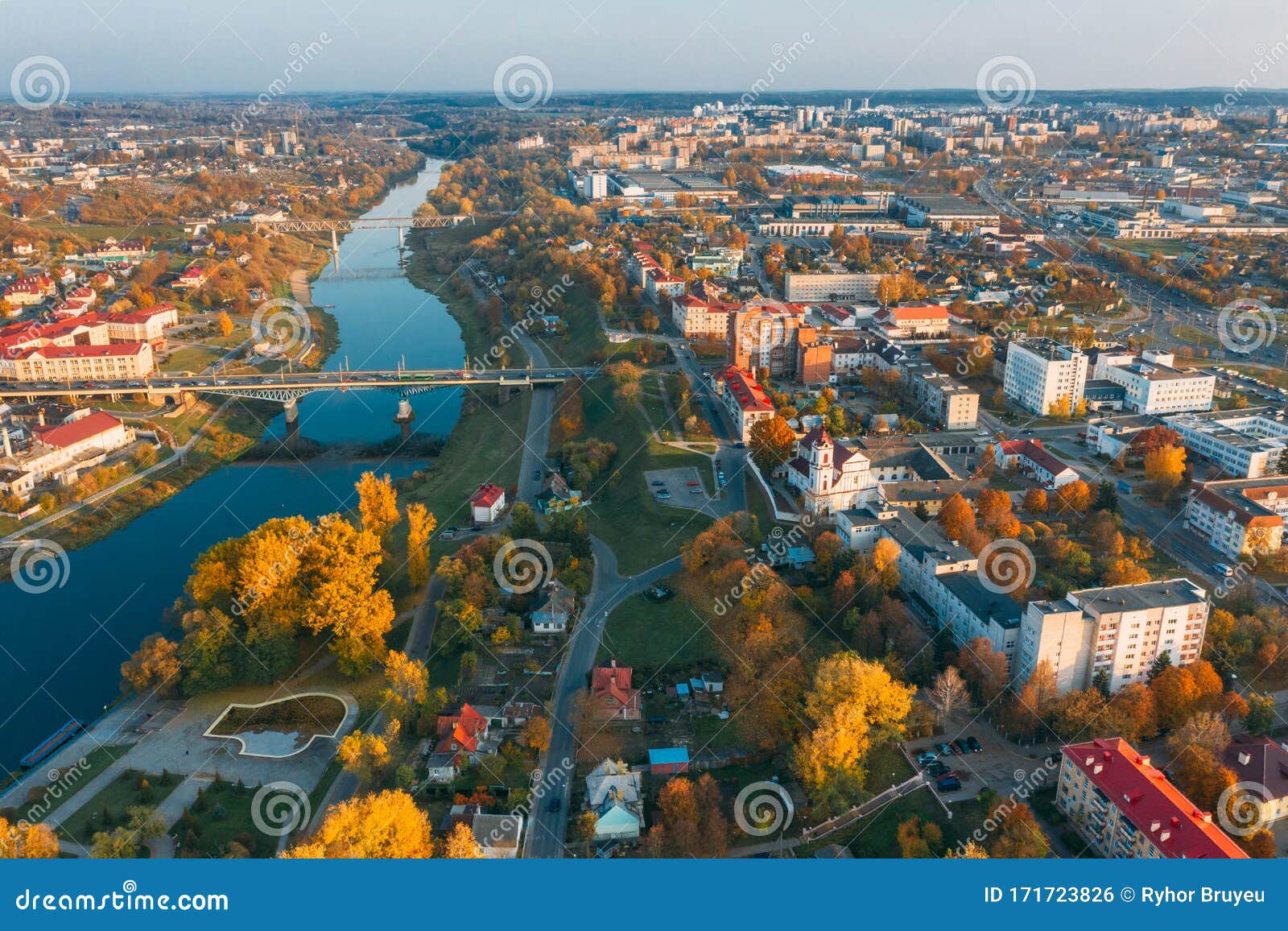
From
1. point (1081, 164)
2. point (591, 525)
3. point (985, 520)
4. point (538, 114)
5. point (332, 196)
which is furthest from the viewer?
point (538, 114)

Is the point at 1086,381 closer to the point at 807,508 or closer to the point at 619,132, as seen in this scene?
the point at 807,508

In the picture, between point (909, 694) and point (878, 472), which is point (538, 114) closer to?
point (878, 472)

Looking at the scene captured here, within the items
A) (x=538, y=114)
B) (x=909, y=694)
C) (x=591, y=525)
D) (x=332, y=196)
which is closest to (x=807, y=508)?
(x=591, y=525)

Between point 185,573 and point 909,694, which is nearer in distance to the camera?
point 909,694

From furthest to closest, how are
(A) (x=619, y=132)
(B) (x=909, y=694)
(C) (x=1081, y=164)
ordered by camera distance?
(A) (x=619, y=132), (C) (x=1081, y=164), (B) (x=909, y=694)

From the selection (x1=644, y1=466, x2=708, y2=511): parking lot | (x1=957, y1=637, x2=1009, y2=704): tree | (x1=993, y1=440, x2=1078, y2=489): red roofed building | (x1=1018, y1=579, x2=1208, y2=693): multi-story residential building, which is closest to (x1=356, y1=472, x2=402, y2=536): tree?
(x1=644, y1=466, x2=708, y2=511): parking lot

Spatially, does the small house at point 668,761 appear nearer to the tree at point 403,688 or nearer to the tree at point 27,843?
the tree at point 403,688

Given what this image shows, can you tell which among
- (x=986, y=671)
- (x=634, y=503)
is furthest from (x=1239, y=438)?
(x=634, y=503)

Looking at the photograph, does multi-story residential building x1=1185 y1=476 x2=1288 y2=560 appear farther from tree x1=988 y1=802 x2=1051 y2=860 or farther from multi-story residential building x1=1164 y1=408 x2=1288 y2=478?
tree x1=988 y1=802 x2=1051 y2=860
